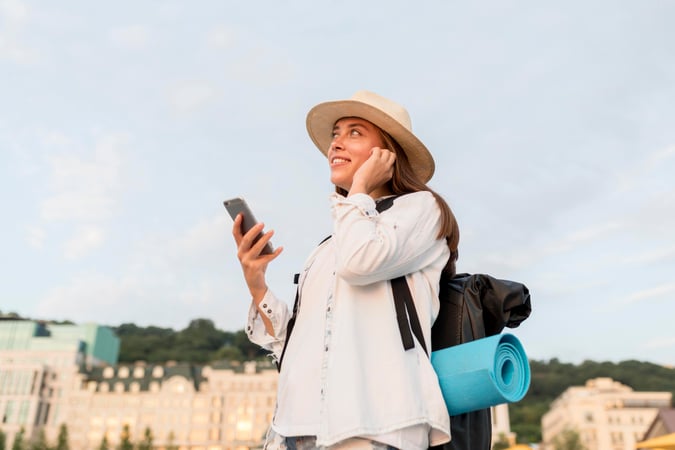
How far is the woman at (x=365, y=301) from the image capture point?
6.00 feet

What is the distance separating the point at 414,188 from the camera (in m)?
2.46

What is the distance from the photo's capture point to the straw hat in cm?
248

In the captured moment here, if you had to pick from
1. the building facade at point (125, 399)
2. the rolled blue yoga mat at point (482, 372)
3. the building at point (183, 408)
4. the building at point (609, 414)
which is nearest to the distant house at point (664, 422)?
the rolled blue yoga mat at point (482, 372)

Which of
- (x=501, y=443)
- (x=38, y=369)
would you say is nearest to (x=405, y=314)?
(x=501, y=443)

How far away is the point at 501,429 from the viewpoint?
242 ft

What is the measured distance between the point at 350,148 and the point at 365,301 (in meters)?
0.74

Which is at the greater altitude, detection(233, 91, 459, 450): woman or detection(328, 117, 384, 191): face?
detection(328, 117, 384, 191): face

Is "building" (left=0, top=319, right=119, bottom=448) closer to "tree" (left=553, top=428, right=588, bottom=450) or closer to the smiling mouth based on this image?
"tree" (left=553, top=428, right=588, bottom=450)

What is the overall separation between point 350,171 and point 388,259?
0.59 metres

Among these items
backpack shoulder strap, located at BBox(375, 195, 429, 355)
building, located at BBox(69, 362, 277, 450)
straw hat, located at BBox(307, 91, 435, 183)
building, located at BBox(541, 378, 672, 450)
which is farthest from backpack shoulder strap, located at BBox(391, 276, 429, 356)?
building, located at BBox(541, 378, 672, 450)

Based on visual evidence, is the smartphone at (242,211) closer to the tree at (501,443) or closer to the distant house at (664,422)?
the distant house at (664,422)

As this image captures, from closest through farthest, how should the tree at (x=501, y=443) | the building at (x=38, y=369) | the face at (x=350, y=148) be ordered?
the face at (x=350, y=148) < the tree at (x=501, y=443) < the building at (x=38, y=369)

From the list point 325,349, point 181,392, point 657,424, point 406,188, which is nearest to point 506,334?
point 325,349

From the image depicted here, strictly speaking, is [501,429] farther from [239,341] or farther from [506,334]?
[506,334]
